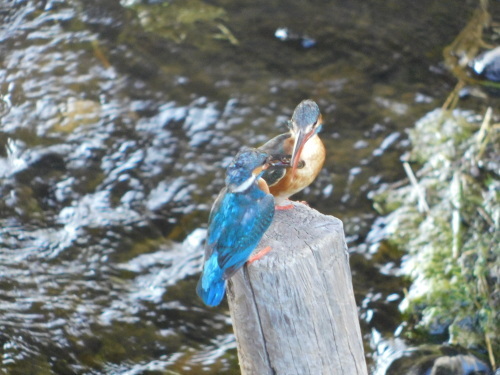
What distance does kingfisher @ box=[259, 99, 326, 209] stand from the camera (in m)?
3.34

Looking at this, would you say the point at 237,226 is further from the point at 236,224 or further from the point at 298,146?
the point at 298,146

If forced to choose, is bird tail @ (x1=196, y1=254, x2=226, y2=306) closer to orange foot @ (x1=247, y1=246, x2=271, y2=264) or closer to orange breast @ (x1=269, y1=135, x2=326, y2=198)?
orange foot @ (x1=247, y1=246, x2=271, y2=264)

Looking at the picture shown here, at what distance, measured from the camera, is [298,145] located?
3.35 meters

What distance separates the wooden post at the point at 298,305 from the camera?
2766 millimetres

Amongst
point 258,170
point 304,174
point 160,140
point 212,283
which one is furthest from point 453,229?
point 212,283

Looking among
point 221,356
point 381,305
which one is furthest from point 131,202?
point 381,305

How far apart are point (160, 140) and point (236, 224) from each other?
407cm

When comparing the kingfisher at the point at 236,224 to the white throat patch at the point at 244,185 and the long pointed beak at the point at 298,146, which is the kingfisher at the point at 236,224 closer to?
the white throat patch at the point at 244,185

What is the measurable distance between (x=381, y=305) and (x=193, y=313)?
135cm

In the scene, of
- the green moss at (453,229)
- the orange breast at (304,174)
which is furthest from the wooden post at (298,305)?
the green moss at (453,229)

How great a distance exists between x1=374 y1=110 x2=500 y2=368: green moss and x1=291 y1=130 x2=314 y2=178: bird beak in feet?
7.36

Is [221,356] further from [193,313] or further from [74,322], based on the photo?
[74,322]

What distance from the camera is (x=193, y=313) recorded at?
5293 mm

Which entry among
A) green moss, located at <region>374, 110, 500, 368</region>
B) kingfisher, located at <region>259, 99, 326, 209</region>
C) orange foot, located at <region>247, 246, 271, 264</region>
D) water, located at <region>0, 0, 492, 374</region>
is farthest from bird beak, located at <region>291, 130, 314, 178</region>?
green moss, located at <region>374, 110, 500, 368</region>
